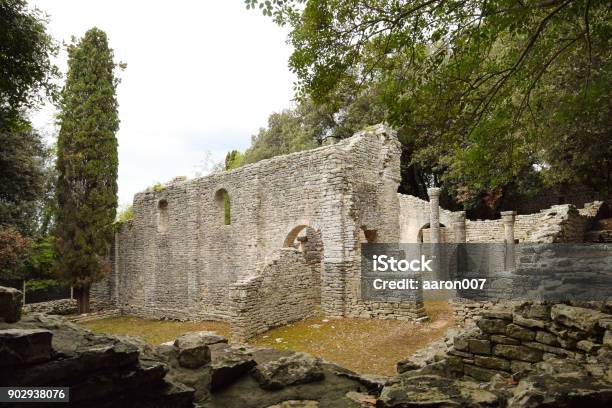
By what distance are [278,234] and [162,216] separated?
26.9 feet

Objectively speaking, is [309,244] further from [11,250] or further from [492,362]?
[11,250]

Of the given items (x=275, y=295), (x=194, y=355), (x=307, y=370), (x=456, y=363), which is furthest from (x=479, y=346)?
(x=275, y=295)

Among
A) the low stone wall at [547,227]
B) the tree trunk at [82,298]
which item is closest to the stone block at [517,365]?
the low stone wall at [547,227]

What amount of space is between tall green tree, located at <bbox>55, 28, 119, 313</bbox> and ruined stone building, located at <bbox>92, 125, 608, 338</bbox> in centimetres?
222

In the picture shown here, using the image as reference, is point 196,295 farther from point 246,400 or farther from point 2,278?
point 246,400

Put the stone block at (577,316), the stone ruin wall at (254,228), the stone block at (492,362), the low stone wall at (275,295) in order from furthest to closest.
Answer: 1. the stone ruin wall at (254,228)
2. the low stone wall at (275,295)
3. the stone block at (492,362)
4. the stone block at (577,316)

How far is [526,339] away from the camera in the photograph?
16.7 feet

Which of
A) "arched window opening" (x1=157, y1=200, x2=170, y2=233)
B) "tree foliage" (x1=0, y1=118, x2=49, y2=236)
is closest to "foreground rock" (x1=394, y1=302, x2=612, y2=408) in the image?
"arched window opening" (x1=157, y1=200, x2=170, y2=233)

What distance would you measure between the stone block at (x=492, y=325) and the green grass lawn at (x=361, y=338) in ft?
10.6

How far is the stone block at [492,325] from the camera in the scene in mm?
5289

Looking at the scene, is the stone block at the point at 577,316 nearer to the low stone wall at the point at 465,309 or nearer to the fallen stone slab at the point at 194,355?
the fallen stone slab at the point at 194,355

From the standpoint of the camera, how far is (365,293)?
1291 cm

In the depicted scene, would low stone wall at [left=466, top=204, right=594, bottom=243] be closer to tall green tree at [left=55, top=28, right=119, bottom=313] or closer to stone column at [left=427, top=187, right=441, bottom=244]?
stone column at [left=427, top=187, right=441, bottom=244]

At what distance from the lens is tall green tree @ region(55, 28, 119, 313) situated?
19.7 metres
